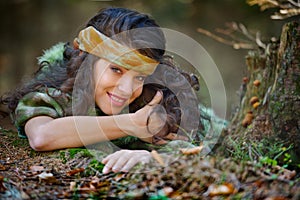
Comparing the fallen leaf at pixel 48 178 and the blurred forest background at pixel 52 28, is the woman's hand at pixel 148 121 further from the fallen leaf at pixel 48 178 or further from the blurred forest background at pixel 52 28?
the blurred forest background at pixel 52 28

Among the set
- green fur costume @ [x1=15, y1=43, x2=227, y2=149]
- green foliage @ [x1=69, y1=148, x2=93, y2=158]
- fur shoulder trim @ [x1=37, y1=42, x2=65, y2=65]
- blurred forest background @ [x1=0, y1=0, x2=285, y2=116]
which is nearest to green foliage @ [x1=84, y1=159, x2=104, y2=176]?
Answer: green foliage @ [x1=69, y1=148, x2=93, y2=158]

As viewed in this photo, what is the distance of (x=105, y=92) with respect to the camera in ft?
8.46

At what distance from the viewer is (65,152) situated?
7.49 feet

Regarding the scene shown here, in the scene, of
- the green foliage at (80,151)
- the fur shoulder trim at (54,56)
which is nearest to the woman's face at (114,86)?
the green foliage at (80,151)

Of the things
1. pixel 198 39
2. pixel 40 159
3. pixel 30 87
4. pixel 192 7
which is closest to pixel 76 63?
pixel 30 87

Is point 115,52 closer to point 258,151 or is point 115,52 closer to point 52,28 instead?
point 258,151

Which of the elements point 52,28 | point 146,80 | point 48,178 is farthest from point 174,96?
point 52,28

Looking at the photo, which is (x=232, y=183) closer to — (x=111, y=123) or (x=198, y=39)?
(x=111, y=123)

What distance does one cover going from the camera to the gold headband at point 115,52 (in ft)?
8.07

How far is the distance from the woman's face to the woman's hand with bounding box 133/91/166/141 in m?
0.18

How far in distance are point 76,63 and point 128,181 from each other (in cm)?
125

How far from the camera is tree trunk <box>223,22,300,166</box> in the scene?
7.81 feet

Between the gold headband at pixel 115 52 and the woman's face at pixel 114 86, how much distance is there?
41 mm

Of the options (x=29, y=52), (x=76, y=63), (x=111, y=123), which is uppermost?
(x=76, y=63)
